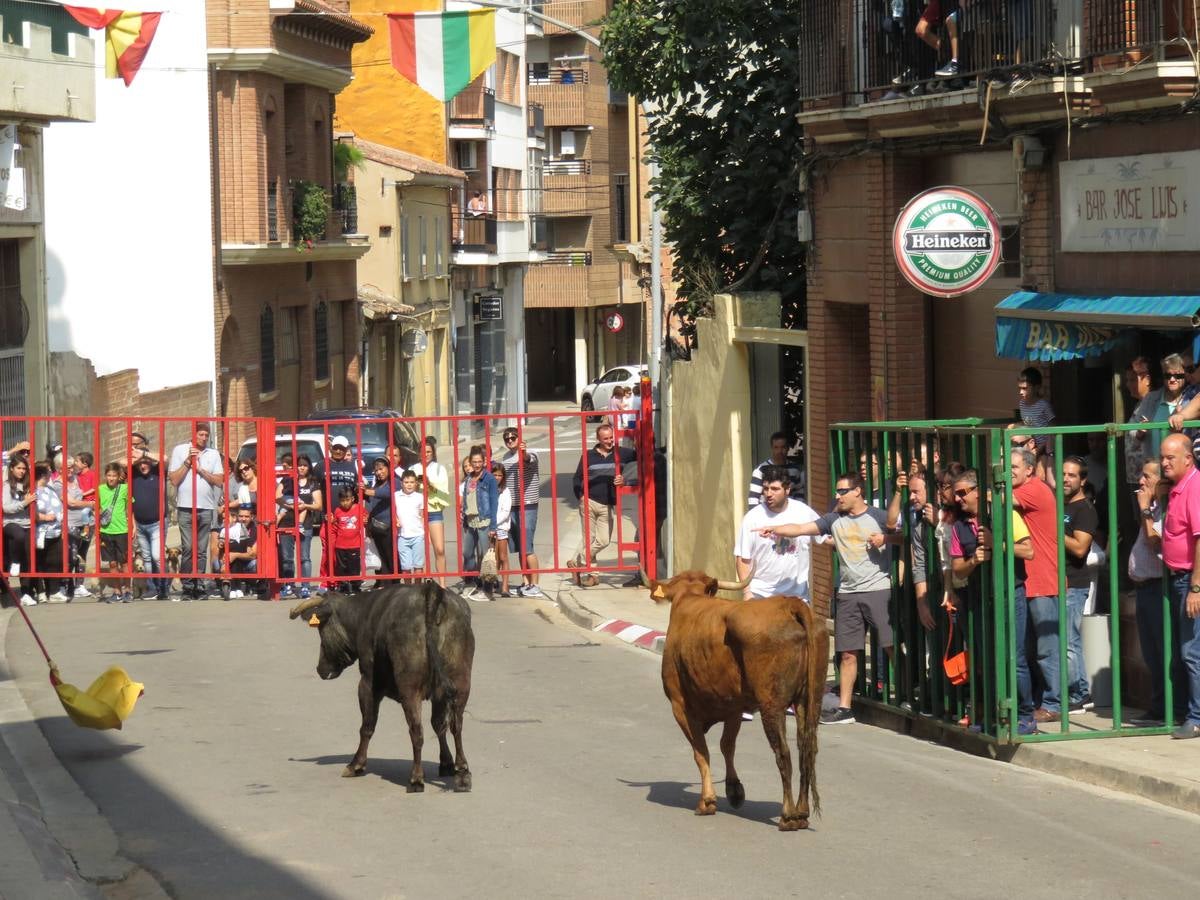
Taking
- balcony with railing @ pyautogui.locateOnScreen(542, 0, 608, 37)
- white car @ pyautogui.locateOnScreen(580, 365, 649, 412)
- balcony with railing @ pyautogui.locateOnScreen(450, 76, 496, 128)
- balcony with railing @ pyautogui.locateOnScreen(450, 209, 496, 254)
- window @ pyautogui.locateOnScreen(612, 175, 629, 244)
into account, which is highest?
balcony with railing @ pyautogui.locateOnScreen(542, 0, 608, 37)

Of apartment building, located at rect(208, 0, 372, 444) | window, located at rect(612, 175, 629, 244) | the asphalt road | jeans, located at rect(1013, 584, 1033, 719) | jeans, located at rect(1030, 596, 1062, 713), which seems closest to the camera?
the asphalt road

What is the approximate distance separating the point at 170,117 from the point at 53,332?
17.9ft

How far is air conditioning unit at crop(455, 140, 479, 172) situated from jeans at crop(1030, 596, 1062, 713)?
50598 mm

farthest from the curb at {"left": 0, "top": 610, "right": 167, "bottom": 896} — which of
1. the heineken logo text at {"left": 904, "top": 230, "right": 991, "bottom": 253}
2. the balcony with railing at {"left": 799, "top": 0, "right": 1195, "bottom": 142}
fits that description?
the balcony with railing at {"left": 799, "top": 0, "right": 1195, "bottom": 142}

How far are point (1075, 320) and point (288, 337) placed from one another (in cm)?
3039

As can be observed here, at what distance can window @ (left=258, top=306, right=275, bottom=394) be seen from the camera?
41.1 meters

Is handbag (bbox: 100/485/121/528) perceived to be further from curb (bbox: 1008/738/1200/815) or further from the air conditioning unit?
the air conditioning unit

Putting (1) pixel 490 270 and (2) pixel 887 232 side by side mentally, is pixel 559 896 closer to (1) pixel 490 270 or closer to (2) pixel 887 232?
(2) pixel 887 232

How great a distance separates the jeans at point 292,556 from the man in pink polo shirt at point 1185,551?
40.6ft

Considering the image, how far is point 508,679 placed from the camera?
15.8 metres

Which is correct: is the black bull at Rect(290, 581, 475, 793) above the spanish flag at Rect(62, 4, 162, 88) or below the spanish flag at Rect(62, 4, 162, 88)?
below

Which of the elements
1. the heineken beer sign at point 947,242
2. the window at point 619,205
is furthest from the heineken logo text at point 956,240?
the window at point 619,205

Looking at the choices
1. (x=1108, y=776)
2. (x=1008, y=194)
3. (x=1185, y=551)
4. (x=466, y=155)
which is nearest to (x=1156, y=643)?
(x=1185, y=551)

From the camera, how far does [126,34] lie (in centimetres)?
2341
